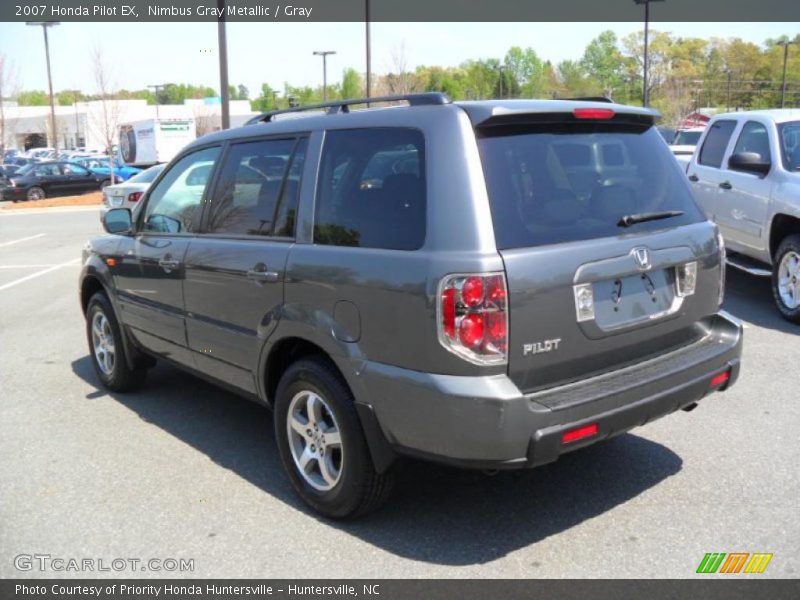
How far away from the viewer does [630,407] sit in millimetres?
3312

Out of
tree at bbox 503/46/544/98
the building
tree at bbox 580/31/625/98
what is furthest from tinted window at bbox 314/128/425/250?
tree at bbox 580/31/625/98

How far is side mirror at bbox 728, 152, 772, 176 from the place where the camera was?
7.42 meters

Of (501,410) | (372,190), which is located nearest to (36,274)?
(372,190)

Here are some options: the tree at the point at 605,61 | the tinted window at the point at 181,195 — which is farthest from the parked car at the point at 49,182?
the tree at the point at 605,61

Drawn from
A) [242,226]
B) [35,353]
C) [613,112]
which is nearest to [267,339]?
[242,226]

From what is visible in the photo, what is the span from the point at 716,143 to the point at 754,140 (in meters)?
0.83

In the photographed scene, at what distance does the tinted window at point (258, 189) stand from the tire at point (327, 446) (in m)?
0.78

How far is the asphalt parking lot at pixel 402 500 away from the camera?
3387 mm

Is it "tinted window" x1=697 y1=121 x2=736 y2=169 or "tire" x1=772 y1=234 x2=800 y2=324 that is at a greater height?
"tinted window" x1=697 y1=121 x2=736 y2=169

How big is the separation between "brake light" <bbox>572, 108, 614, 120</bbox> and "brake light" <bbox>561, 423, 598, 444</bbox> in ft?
4.67

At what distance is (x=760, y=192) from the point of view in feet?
25.5

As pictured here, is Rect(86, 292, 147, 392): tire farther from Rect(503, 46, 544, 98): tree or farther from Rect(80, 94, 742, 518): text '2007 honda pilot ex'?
Rect(503, 46, 544, 98): tree

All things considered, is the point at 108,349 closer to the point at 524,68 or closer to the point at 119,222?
the point at 119,222
